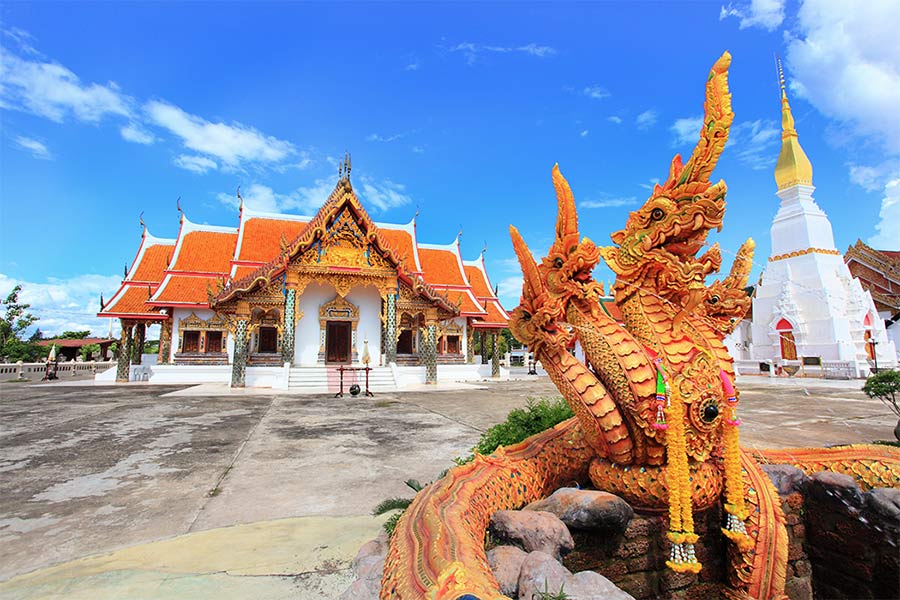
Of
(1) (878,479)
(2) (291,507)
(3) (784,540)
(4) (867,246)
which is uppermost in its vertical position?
(4) (867,246)

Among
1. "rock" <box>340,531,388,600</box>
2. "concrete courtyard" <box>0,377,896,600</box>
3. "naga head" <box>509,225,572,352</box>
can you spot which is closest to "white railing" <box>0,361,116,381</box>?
"concrete courtyard" <box>0,377,896,600</box>

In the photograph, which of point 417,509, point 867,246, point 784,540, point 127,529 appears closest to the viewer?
point 417,509

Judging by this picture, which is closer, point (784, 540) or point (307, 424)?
point (784, 540)

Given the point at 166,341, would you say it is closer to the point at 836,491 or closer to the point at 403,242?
the point at 403,242

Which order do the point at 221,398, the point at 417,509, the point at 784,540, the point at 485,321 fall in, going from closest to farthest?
the point at 417,509 < the point at 784,540 < the point at 221,398 < the point at 485,321

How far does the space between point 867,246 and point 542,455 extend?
101ft

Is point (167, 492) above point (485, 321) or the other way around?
the other way around

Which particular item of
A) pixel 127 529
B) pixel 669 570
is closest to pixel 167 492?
pixel 127 529

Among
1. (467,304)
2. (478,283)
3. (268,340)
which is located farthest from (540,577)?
(478,283)

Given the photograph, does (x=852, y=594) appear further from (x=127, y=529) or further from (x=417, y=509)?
(x=127, y=529)

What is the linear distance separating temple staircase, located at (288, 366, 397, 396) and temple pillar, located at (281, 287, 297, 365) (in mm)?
550

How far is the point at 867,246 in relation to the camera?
934 inches

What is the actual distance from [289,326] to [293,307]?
648 millimetres

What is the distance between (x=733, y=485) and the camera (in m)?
1.98
